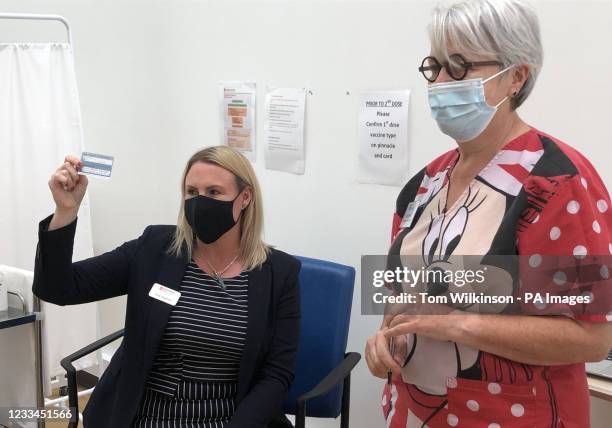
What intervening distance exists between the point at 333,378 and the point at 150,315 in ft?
1.92

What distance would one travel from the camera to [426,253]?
4.08 ft

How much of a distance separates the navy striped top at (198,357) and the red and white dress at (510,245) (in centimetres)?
61

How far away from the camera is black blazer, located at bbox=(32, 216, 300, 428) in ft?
5.55

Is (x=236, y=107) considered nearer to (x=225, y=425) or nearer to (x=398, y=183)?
(x=398, y=183)

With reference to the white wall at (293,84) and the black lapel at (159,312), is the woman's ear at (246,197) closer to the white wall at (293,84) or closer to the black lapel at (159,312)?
the black lapel at (159,312)

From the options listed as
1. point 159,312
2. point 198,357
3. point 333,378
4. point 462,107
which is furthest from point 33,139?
point 462,107

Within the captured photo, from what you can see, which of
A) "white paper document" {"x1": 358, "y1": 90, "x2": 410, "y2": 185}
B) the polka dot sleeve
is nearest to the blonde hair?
"white paper document" {"x1": 358, "y1": 90, "x2": 410, "y2": 185}

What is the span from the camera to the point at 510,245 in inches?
42.3

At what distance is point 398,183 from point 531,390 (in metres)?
1.26

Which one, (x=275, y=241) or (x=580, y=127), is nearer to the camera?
(x=580, y=127)

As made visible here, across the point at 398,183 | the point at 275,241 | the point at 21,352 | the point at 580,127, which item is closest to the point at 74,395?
the point at 21,352

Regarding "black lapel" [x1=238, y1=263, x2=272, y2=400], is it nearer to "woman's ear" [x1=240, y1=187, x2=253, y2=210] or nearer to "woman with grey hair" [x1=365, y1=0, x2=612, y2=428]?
"woman's ear" [x1=240, y1=187, x2=253, y2=210]

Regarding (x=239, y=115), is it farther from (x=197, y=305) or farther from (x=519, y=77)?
(x=519, y=77)

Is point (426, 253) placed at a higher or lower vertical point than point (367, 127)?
lower
